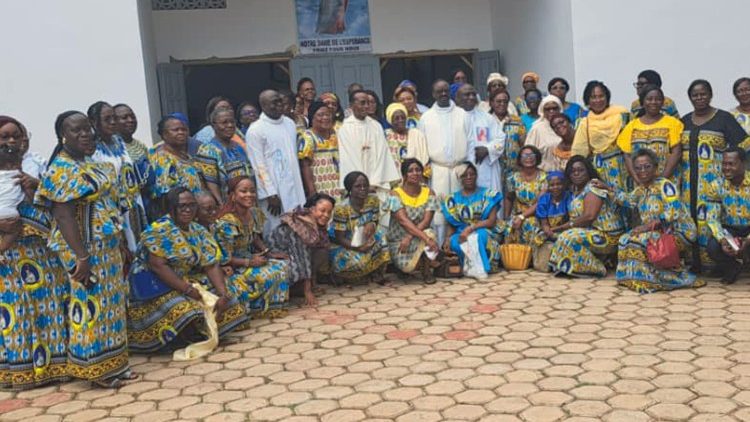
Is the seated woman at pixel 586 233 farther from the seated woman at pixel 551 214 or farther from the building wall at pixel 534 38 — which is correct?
the building wall at pixel 534 38

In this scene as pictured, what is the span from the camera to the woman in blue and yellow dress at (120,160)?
4.99m

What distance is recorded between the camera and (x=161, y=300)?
4.75 metres

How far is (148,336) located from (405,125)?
3.13 m

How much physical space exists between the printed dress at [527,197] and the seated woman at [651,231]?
0.92m

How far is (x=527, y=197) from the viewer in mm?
6762

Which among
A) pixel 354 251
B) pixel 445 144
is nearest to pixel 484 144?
pixel 445 144

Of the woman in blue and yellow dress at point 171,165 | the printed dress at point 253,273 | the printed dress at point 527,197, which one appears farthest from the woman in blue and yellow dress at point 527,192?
the woman in blue and yellow dress at point 171,165

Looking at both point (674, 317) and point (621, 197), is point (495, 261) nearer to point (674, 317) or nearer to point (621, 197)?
point (621, 197)

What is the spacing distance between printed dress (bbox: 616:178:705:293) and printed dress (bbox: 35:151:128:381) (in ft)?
11.7

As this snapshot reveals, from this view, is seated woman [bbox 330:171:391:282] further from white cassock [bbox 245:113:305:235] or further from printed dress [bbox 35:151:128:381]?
→ printed dress [bbox 35:151:128:381]

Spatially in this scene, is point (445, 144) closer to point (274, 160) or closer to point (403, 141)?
point (403, 141)

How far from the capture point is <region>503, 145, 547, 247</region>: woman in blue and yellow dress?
6.69 m

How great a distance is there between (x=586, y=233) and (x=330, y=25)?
17.8ft

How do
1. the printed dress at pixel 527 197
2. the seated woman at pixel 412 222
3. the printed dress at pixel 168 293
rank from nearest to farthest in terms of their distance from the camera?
1. the printed dress at pixel 168 293
2. the seated woman at pixel 412 222
3. the printed dress at pixel 527 197
